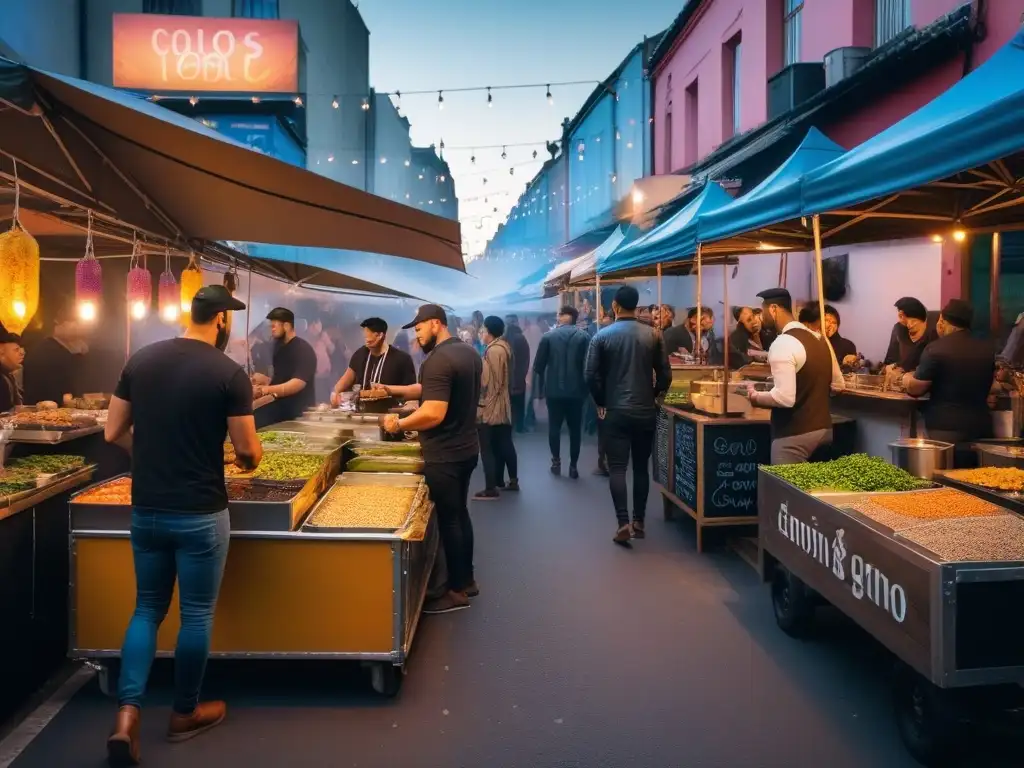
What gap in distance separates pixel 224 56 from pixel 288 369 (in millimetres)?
13834

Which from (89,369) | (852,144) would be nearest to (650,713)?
(89,369)

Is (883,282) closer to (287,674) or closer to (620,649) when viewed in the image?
(620,649)

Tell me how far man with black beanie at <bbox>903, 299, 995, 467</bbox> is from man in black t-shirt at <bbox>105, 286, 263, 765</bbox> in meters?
4.47

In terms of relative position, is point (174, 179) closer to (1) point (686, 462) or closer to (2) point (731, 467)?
(1) point (686, 462)

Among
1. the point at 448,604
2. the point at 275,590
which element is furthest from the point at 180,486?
the point at 448,604

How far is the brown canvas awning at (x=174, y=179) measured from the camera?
424 cm

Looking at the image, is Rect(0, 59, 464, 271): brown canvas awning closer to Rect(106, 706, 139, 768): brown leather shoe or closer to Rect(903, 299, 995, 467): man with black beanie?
Rect(106, 706, 139, 768): brown leather shoe

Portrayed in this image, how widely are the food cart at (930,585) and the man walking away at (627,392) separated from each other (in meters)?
2.57

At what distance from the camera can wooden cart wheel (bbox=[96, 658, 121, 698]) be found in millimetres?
4199

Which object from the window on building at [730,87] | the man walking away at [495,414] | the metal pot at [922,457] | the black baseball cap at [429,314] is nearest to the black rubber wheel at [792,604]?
the metal pot at [922,457]

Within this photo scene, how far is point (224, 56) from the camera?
19.1m

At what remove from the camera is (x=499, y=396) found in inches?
364

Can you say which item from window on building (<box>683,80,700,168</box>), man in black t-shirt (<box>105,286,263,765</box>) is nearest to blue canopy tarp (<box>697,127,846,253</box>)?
man in black t-shirt (<box>105,286,263,765</box>)

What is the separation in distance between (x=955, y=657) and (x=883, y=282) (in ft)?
26.5
